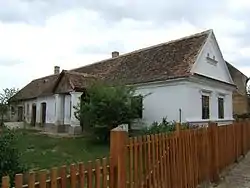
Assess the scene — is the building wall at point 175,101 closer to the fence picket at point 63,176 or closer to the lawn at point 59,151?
the lawn at point 59,151

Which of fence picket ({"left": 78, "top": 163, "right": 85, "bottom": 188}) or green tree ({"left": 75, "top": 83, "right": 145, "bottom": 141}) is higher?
green tree ({"left": 75, "top": 83, "right": 145, "bottom": 141})

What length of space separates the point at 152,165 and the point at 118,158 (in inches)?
47.7

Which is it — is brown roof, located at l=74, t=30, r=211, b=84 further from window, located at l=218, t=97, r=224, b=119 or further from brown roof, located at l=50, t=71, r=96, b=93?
window, located at l=218, t=97, r=224, b=119

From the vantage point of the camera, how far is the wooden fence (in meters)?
3.47

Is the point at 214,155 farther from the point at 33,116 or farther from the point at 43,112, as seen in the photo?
the point at 33,116

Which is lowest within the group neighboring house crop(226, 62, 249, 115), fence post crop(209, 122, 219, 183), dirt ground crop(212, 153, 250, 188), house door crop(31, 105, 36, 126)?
dirt ground crop(212, 153, 250, 188)

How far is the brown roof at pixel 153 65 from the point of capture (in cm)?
2029

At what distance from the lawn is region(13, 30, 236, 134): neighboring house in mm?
3674

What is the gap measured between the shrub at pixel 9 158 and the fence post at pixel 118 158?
2.20 metres

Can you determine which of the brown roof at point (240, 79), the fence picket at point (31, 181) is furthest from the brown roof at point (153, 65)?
the brown roof at point (240, 79)

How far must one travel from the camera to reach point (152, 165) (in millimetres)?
5434

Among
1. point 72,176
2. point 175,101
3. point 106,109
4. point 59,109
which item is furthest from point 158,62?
point 72,176

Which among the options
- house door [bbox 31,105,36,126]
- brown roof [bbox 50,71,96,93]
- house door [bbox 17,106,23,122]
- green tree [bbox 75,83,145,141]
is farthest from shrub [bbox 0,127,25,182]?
house door [bbox 17,106,23,122]

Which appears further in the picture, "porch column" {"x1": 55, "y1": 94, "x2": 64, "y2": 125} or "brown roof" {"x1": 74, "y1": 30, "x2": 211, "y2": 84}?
"porch column" {"x1": 55, "y1": 94, "x2": 64, "y2": 125}
